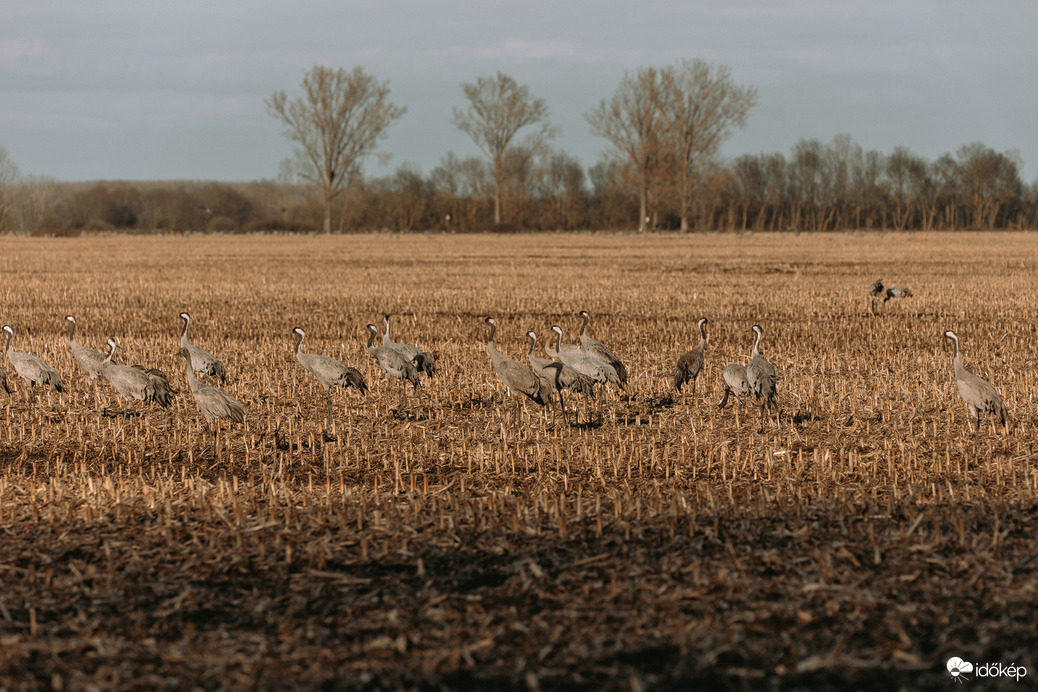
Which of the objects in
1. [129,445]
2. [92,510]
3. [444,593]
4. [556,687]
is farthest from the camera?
[129,445]

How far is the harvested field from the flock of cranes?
246 millimetres

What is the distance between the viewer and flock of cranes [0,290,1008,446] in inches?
358

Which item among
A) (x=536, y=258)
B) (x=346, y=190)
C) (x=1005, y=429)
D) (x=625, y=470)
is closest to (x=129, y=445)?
(x=625, y=470)

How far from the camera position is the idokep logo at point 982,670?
4059 mm

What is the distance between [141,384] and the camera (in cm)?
984

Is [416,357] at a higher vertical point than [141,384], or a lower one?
higher

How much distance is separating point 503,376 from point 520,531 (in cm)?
399

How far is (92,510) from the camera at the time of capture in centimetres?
641

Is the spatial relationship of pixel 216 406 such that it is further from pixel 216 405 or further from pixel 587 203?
pixel 587 203

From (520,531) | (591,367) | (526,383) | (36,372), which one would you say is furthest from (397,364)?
(520,531)

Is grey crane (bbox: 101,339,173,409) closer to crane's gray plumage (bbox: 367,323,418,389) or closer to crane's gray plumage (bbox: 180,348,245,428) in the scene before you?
crane's gray plumage (bbox: 180,348,245,428)

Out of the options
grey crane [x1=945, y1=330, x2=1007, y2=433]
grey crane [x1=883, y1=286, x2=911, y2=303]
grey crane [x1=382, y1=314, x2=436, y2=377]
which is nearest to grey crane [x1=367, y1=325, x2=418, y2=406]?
grey crane [x1=382, y1=314, x2=436, y2=377]

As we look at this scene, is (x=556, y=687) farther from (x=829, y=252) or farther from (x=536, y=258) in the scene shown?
(x=829, y=252)

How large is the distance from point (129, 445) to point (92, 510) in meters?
2.38
